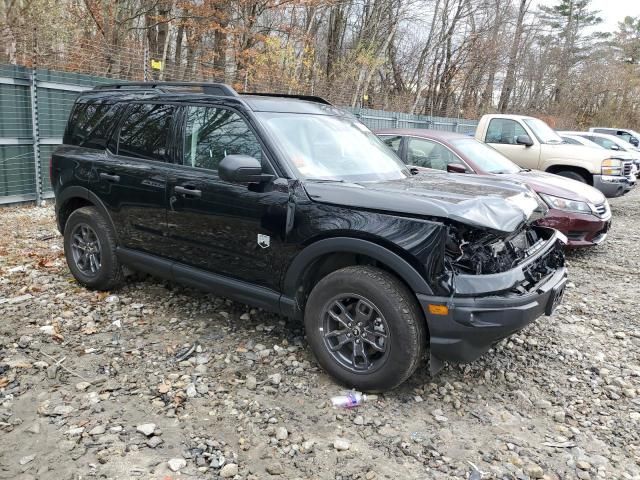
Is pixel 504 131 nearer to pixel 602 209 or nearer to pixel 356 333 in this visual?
pixel 602 209

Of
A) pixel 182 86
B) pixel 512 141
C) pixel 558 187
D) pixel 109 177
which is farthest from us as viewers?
pixel 512 141

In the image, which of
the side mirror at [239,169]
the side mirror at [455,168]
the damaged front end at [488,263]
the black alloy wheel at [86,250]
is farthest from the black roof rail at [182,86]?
the side mirror at [455,168]

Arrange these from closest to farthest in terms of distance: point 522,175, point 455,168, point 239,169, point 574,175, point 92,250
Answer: point 239,169 < point 92,250 < point 455,168 < point 522,175 < point 574,175

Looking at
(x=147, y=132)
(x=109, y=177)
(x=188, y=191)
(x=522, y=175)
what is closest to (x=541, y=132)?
(x=522, y=175)

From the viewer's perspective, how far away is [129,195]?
429 centimetres

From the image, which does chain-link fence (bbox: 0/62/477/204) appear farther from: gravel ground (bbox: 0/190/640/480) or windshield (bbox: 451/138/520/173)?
windshield (bbox: 451/138/520/173)

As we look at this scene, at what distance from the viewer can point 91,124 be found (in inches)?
188

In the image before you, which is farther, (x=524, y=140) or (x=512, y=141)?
(x=512, y=141)

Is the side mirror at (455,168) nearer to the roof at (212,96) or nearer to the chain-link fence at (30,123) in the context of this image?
the roof at (212,96)

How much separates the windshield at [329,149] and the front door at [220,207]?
209 mm

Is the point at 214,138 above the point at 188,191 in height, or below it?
above

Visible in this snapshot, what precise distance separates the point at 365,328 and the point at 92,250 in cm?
292

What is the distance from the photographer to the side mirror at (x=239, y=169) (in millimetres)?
3254

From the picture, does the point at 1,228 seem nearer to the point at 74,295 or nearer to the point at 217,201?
the point at 74,295
